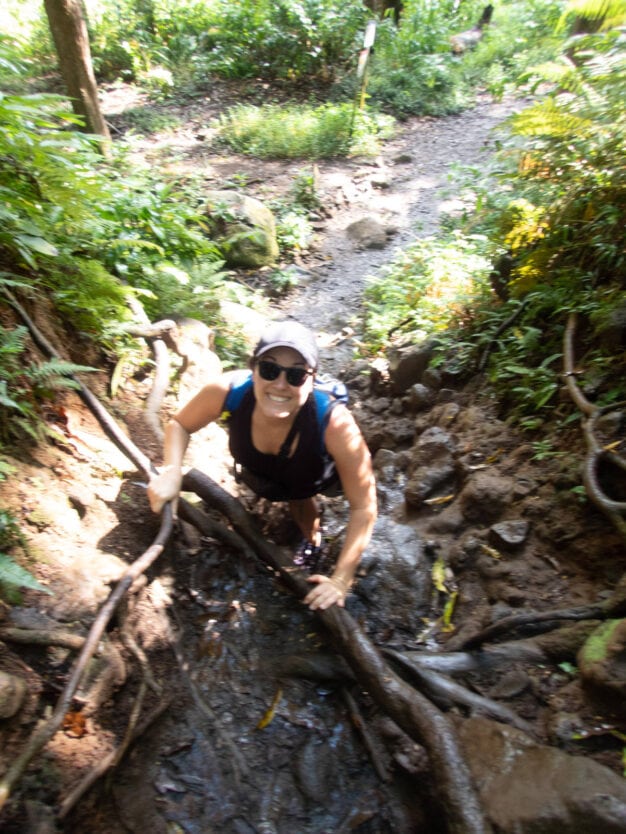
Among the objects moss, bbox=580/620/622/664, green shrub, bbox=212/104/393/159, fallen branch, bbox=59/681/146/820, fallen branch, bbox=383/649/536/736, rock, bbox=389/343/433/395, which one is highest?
green shrub, bbox=212/104/393/159

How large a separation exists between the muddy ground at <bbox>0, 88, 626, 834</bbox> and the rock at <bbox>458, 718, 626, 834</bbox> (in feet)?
0.10

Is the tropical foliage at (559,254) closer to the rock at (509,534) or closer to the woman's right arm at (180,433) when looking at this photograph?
the rock at (509,534)

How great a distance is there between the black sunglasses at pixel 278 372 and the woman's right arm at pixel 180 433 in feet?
1.63

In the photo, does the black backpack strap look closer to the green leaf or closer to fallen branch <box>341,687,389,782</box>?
fallen branch <box>341,687,389,782</box>

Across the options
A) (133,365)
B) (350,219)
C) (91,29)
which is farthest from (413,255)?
(91,29)

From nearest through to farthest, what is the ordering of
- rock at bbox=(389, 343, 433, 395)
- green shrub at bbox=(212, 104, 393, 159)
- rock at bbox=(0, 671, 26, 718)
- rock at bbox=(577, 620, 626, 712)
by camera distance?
rock at bbox=(0, 671, 26, 718), rock at bbox=(577, 620, 626, 712), rock at bbox=(389, 343, 433, 395), green shrub at bbox=(212, 104, 393, 159)

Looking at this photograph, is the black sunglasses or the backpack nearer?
the black sunglasses

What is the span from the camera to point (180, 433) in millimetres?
3465

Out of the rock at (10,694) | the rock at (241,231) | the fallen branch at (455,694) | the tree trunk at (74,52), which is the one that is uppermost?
the tree trunk at (74,52)

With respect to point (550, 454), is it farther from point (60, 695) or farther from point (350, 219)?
point (350, 219)

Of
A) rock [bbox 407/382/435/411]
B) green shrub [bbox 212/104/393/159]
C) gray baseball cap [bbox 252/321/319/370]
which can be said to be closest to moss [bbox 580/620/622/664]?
gray baseball cap [bbox 252/321/319/370]

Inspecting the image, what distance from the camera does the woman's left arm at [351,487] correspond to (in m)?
3.11

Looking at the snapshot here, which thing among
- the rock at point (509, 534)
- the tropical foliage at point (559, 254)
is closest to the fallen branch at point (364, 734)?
the rock at point (509, 534)

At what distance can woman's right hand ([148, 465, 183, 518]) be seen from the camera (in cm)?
321
